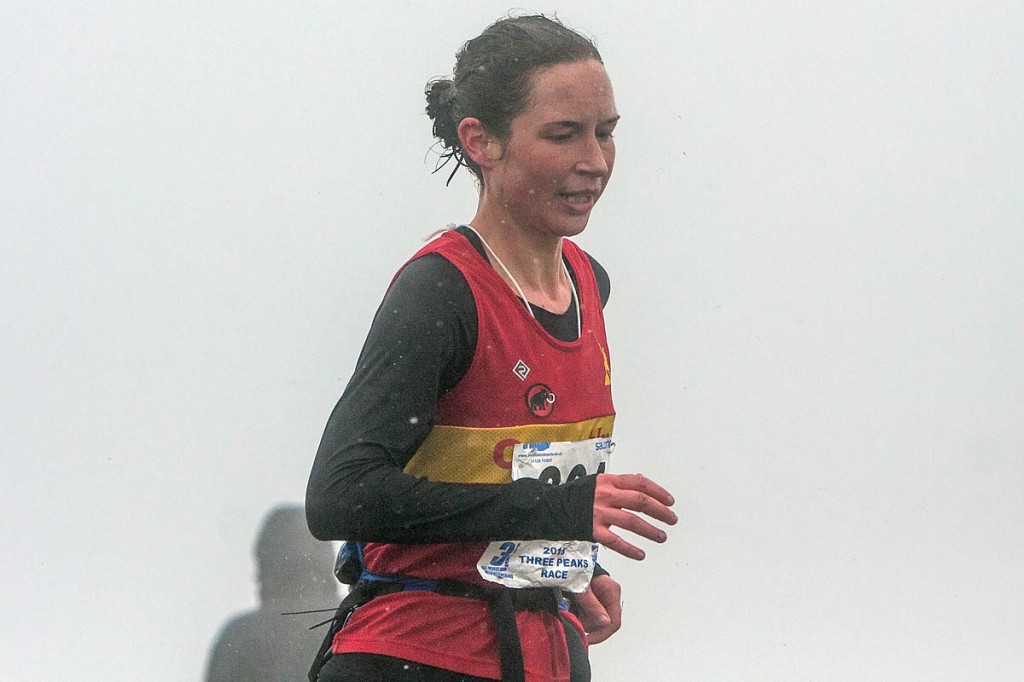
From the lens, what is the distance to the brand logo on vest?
130 cm

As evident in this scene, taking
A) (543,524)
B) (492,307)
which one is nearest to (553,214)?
(492,307)

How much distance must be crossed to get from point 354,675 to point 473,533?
0.22 metres

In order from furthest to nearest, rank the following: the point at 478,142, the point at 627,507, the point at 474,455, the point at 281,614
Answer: the point at 281,614
the point at 478,142
the point at 474,455
the point at 627,507

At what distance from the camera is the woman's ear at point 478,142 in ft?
4.59

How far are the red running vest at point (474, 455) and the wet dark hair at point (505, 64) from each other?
0.15 m

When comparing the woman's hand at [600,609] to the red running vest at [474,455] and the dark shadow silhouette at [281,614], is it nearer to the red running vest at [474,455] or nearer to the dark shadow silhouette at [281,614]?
the red running vest at [474,455]

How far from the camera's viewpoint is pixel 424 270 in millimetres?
1281

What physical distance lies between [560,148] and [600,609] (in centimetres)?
50

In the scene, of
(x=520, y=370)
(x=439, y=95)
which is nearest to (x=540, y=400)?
(x=520, y=370)

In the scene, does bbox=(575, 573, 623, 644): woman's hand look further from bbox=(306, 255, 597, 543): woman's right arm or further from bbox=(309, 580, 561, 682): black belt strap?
bbox=(306, 255, 597, 543): woman's right arm

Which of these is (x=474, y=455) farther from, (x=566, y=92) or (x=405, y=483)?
(x=566, y=92)

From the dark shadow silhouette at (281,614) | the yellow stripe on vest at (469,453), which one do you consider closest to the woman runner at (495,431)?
the yellow stripe on vest at (469,453)

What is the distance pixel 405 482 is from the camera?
120 centimetres

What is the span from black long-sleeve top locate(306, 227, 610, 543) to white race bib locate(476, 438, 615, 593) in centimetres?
8
